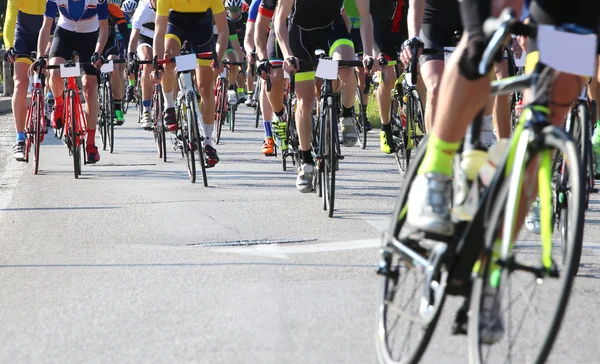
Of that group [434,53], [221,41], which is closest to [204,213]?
[434,53]

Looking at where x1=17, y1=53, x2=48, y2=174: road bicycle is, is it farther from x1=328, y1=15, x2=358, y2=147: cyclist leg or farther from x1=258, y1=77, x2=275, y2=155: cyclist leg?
x1=328, y1=15, x2=358, y2=147: cyclist leg

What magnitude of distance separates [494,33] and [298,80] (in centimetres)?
565

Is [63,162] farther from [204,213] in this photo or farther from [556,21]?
[556,21]

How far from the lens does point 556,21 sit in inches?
150

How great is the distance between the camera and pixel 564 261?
3.07 m

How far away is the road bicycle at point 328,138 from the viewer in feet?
26.4

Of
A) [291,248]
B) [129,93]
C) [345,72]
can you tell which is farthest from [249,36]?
[129,93]

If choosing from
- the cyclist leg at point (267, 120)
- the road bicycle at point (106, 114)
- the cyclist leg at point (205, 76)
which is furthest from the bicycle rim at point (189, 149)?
the road bicycle at point (106, 114)

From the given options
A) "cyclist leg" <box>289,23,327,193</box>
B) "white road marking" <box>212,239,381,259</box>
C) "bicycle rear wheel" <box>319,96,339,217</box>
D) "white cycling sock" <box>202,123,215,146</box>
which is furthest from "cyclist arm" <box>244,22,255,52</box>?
"white road marking" <box>212,239,381,259</box>

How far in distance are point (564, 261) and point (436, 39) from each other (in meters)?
4.64

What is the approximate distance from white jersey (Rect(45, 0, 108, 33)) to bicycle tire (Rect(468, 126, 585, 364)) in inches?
352

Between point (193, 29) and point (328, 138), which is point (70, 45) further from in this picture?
point (328, 138)

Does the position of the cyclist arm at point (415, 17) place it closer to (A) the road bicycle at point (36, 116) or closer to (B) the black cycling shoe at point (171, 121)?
(B) the black cycling shoe at point (171, 121)

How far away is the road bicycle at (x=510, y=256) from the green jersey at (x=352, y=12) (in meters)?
9.61
